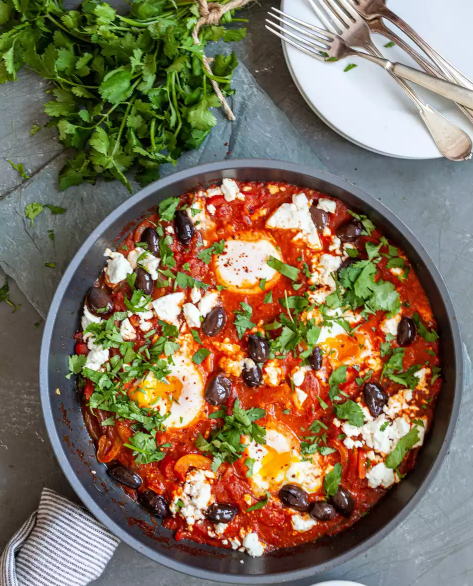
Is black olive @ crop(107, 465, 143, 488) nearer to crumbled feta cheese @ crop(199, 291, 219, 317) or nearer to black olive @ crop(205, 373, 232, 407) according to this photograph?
black olive @ crop(205, 373, 232, 407)

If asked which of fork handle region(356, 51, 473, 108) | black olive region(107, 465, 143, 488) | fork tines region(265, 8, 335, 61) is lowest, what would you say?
black olive region(107, 465, 143, 488)

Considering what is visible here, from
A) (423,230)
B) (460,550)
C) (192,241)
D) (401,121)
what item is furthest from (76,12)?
(460,550)

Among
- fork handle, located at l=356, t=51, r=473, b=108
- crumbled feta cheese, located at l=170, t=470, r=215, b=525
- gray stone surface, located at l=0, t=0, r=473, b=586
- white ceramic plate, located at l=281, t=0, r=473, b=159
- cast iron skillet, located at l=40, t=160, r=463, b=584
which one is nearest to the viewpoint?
cast iron skillet, located at l=40, t=160, r=463, b=584

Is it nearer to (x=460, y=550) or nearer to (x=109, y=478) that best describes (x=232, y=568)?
(x=109, y=478)

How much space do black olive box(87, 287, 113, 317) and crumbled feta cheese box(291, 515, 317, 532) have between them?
177 centimetres

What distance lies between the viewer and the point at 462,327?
3.91m

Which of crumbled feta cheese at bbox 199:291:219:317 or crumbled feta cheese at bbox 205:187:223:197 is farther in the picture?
crumbled feta cheese at bbox 205:187:223:197

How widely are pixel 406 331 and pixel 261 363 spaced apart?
913mm

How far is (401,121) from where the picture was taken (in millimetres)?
3645

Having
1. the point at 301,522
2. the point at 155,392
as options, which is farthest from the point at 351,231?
the point at 301,522

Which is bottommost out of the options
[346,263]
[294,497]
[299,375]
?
[294,497]

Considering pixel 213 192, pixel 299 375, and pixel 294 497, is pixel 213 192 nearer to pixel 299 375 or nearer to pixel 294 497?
pixel 299 375

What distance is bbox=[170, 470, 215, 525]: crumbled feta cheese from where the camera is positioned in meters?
3.53

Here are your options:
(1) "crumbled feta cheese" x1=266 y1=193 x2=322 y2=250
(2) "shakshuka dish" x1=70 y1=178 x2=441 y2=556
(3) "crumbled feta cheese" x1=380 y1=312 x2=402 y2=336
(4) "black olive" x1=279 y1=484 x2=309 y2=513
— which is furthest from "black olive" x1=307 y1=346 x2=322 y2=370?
(4) "black olive" x1=279 y1=484 x2=309 y2=513
